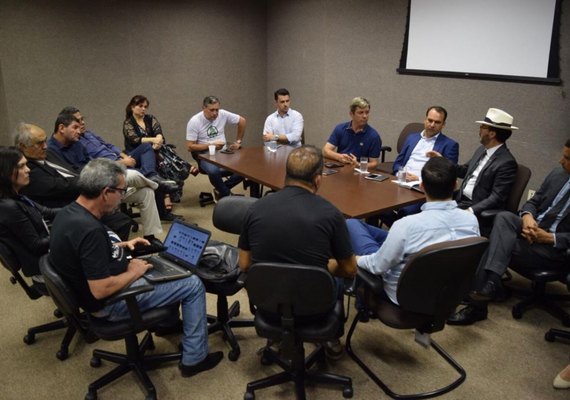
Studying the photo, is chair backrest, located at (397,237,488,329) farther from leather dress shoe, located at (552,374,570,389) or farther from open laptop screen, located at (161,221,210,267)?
open laptop screen, located at (161,221,210,267)

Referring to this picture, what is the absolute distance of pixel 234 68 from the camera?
22.4 ft

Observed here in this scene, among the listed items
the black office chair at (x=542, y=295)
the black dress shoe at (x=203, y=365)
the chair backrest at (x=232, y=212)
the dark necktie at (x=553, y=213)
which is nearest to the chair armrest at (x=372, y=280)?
the chair backrest at (x=232, y=212)

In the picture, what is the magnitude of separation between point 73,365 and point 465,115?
406 centimetres

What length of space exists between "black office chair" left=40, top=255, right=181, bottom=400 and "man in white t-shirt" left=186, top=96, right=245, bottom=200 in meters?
2.34

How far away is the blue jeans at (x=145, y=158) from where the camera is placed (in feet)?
14.2

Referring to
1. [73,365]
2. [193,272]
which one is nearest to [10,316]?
[73,365]

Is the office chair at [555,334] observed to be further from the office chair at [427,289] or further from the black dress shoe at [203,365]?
the black dress shoe at [203,365]

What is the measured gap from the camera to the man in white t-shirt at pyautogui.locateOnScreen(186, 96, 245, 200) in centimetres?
461

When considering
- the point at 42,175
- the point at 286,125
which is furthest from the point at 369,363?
the point at 286,125

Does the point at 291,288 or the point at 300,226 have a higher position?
the point at 300,226

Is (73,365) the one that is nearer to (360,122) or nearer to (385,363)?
(385,363)

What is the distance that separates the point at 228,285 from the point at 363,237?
82 cm

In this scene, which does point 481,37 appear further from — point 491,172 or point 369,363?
point 369,363

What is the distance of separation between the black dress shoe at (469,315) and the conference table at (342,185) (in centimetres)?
76
